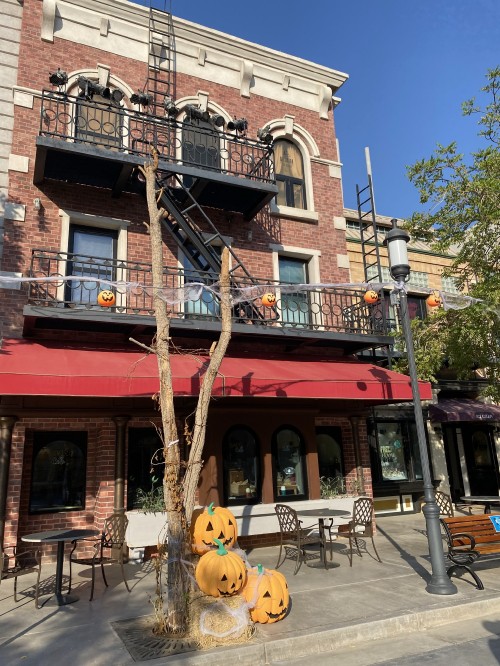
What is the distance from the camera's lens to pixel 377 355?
13578 millimetres

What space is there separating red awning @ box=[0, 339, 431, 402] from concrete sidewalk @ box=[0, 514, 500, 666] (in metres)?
2.78

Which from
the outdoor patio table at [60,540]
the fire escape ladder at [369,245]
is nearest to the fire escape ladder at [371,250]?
the fire escape ladder at [369,245]

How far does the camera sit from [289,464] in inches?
410

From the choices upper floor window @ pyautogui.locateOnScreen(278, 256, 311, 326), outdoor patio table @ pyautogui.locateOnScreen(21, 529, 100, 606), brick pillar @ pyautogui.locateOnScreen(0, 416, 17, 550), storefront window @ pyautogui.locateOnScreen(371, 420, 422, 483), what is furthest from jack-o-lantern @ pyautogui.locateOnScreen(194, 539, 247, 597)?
storefront window @ pyautogui.locateOnScreen(371, 420, 422, 483)

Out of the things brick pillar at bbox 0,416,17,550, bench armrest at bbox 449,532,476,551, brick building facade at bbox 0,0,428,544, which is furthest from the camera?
brick building facade at bbox 0,0,428,544

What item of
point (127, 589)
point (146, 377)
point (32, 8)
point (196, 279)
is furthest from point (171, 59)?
point (127, 589)

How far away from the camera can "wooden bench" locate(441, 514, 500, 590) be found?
6539mm

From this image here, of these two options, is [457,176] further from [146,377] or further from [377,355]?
[146,377]

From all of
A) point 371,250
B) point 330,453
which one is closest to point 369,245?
point 371,250

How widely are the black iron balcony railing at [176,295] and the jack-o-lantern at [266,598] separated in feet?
13.6

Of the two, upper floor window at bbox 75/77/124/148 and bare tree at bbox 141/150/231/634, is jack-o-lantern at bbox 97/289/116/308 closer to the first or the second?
bare tree at bbox 141/150/231/634

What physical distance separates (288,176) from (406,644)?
35.3 ft

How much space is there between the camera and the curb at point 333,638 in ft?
14.5

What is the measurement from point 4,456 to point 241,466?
429 cm
